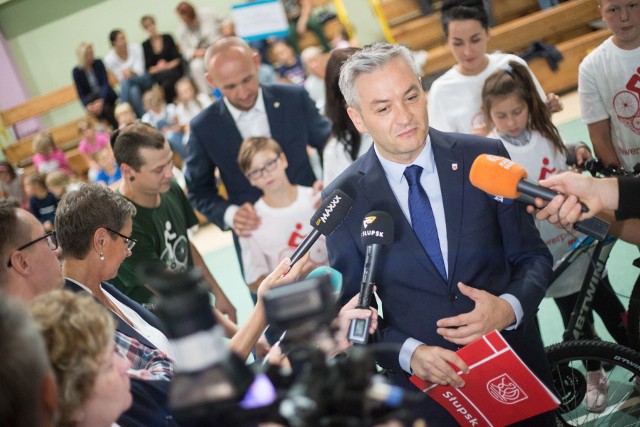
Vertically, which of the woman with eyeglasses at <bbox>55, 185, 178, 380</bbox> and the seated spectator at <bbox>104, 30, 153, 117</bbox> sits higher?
the seated spectator at <bbox>104, 30, 153, 117</bbox>

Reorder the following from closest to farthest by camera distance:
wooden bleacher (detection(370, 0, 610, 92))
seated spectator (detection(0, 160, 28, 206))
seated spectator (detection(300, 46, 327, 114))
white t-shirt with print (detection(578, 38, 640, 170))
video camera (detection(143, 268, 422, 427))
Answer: video camera (detection(143, 268, 422, 427)) < white t-shirt with print (detection(578, 38, 640, 170)) < wooden bleacher (detection(370, 0, 610, 92)) < seated spectator (detection(300, 46, 327, 114)) < seated spectator (detection(0, 160, 28, 206))

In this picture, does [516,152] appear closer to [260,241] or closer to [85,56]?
[260,241]

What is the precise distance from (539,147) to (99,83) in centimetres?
925

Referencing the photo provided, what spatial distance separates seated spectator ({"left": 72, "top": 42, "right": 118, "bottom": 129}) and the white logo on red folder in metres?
9.81

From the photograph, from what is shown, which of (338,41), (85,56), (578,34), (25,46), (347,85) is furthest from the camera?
(25,46)

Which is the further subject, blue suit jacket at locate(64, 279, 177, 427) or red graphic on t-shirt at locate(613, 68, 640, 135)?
red graphic on t-shirt at locate(613, 68, 640, 135)

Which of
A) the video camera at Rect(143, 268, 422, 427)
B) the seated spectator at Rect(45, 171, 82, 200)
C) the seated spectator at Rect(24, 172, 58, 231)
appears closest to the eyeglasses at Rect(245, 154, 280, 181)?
the video camera at Rect(143, 268, 422, 427)

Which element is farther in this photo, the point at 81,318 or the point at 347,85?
the point at 347,85

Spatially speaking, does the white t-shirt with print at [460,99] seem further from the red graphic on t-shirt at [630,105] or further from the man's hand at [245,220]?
the man's hand at [245,220]

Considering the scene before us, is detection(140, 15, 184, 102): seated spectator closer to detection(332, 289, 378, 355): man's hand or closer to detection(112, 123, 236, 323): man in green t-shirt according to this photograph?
detection(112, 123, 236, 323): man in green t-shirt

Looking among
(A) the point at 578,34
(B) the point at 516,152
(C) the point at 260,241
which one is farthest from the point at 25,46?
(B) the point at 516,152

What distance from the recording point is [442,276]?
2.03 m

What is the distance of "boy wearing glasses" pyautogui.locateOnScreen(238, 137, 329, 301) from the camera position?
3561mm

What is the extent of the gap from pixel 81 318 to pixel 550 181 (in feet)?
3.92
